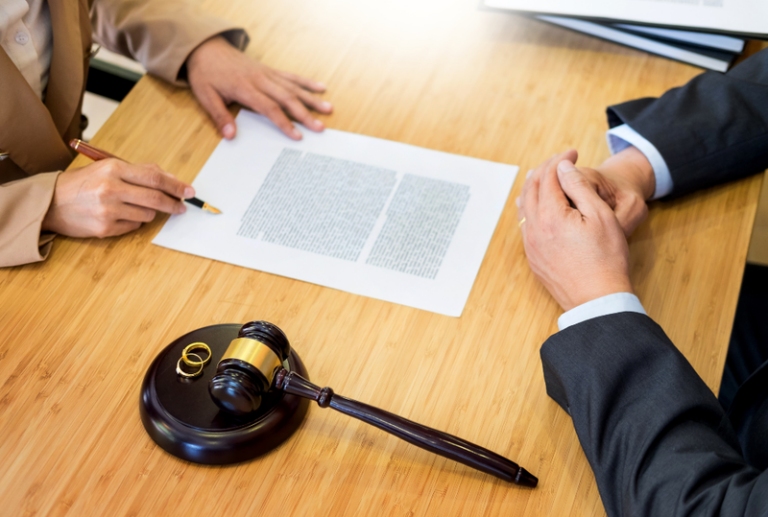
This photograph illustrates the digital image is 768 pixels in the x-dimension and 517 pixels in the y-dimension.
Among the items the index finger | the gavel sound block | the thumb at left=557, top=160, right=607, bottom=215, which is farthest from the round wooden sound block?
the thumb at left=557, top=160, right=607, bottom=215

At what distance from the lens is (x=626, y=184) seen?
96 centimetres

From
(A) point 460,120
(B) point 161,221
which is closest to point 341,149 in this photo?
(A) point 460,120

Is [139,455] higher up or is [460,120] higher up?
[460,120]

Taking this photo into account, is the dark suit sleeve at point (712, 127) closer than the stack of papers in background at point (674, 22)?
Yes

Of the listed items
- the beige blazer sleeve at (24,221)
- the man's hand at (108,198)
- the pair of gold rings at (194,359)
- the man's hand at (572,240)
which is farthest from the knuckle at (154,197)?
the man's hand at (572,240)

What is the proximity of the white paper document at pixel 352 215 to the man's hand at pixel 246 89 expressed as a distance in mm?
39

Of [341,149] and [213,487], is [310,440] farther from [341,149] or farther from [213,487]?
[341,149]

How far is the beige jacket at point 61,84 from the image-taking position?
94 cm

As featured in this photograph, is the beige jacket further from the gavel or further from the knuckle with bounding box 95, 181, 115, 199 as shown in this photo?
the gavel

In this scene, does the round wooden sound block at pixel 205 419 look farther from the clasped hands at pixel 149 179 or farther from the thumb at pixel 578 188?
the thumb at pixel 578 188

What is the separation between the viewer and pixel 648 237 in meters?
0.96

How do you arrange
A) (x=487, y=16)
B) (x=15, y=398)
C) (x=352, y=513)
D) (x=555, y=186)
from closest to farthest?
(x=352, y=513) → (x=15, y=398) → (x=555, y=186) → (x=487, y=16)

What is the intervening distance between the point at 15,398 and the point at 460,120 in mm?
843

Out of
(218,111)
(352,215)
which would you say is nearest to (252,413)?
(352,215)
